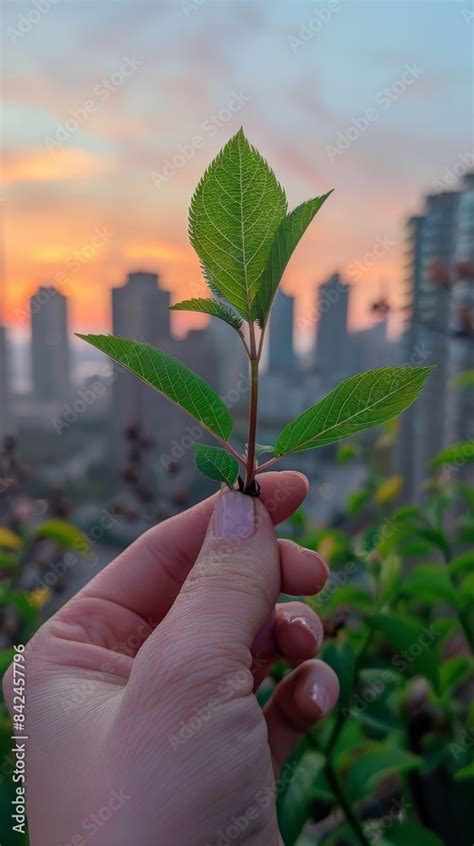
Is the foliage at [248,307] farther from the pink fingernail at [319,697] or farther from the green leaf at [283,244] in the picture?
the pink fingernail at [319,697]

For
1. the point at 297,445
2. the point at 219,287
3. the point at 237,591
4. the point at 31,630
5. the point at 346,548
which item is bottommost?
the point at 31,630

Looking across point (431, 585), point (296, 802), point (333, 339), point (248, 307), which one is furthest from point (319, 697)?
point (333, 339)

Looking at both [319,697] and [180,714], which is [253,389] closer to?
[180,714]

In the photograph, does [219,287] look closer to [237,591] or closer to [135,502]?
[237,591]


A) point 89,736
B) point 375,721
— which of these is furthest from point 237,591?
point 375,721

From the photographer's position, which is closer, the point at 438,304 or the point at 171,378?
the point at 171,378

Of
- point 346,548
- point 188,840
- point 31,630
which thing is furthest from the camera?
point 346,548
